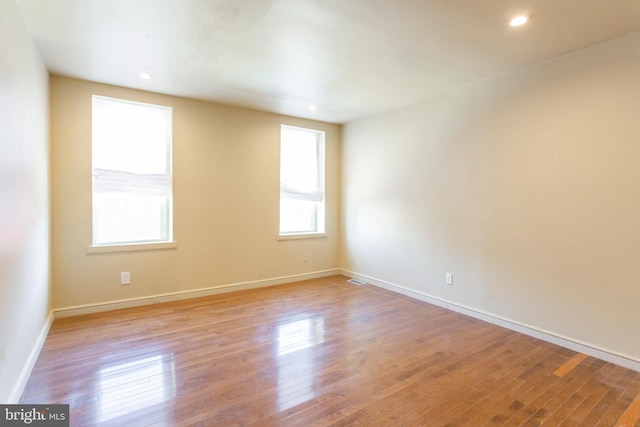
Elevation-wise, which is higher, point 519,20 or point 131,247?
point 519,20

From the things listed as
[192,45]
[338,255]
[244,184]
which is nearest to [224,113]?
[244,184]

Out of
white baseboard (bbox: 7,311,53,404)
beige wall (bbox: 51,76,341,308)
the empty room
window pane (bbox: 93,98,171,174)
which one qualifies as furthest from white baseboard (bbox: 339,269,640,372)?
white baseboard (bbox: 7,311,53,404)

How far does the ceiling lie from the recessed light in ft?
0.16

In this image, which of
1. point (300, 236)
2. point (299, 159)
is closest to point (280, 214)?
point (300, 236)

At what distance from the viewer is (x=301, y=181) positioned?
16.7 feet

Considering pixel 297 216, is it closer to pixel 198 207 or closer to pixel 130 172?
pixel 198 207

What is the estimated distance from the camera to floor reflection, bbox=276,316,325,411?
2057 mm

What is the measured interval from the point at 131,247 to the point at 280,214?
199 cm

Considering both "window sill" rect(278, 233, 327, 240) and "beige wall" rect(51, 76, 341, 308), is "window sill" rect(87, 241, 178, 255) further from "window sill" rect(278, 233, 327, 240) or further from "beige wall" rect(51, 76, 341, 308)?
"window sill" rect(278, 233, 327, 240)

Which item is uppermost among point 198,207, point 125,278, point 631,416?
point 198,207

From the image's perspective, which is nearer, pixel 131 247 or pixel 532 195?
pixel 532 195

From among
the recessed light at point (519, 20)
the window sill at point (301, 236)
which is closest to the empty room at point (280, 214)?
the recessed light at point (519, 20)

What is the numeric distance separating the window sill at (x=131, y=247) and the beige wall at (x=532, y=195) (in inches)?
114

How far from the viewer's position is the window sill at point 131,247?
348cm
